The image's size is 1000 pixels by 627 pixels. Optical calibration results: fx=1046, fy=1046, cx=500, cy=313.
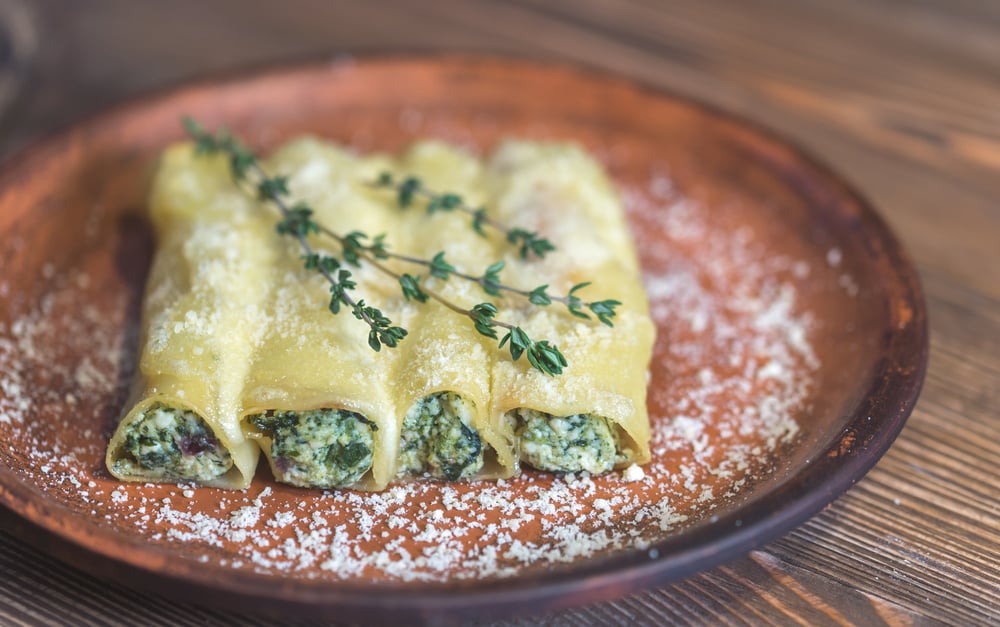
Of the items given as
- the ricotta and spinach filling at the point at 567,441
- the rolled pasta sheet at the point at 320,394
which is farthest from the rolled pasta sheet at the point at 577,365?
the rolled pasta sheet at the point at 320,394

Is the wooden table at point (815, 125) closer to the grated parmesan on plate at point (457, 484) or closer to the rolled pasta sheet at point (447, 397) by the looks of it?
the grated parmesan on plate at point (457, 484)

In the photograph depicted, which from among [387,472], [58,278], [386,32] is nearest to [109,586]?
[387,472]

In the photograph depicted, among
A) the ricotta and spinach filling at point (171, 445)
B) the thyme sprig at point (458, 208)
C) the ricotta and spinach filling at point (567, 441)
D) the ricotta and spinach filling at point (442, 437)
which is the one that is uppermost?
the thyme sprig at point (458, 208)

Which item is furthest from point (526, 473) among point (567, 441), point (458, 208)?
point (458, 208)

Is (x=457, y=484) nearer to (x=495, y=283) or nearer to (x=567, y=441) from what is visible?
(x=567, y=441)

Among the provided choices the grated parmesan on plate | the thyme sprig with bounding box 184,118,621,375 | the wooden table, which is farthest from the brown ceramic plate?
the thyme sprig with bounding box 184,118,621,375

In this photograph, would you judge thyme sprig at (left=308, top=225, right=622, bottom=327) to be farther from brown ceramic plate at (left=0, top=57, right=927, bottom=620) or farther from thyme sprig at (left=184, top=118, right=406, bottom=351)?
brown ceramic plate at (left=0, top=57, right=927, bottom=620)
